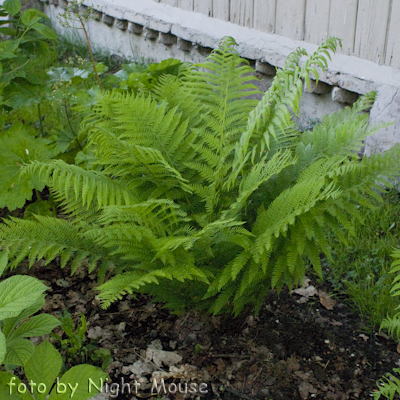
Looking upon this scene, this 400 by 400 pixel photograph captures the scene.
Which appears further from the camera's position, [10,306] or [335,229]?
[335,229]

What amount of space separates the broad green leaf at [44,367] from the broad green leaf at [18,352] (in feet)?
0.07

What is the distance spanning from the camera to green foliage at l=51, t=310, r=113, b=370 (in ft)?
6.05

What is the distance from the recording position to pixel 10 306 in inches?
50.1

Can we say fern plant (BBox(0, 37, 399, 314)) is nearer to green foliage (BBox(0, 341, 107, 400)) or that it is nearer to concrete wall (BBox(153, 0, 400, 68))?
green foliage (BBox(0, 341, 107, 400))

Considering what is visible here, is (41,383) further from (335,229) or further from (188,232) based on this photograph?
(335,229)

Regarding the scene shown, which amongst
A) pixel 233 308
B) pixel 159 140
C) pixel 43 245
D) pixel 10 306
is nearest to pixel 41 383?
pixel 10 306

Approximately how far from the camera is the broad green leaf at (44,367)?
4.56ft

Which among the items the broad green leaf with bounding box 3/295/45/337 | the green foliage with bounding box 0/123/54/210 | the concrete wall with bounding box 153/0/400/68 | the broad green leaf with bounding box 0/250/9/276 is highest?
the concrete wall with bounding box 153/0/400/68

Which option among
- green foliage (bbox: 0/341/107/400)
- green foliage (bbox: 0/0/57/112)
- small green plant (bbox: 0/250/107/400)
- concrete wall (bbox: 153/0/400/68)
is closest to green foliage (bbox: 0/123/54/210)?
green foliage (bbox: 0/0/57/112)

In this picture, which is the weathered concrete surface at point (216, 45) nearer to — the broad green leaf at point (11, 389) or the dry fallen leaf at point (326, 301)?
the dry fallen leaf at point (326, 301)

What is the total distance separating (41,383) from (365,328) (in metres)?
1.51

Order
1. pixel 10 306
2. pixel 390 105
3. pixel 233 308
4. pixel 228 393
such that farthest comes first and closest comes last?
pixel 390 105
pixel 233 308
pixel 228 393
pixel 10 306

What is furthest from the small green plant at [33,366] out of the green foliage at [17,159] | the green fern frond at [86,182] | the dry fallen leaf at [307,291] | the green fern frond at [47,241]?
the dry fallen leaf at [307,291]

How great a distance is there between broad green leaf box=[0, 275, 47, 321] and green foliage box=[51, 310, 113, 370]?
0.56 m
